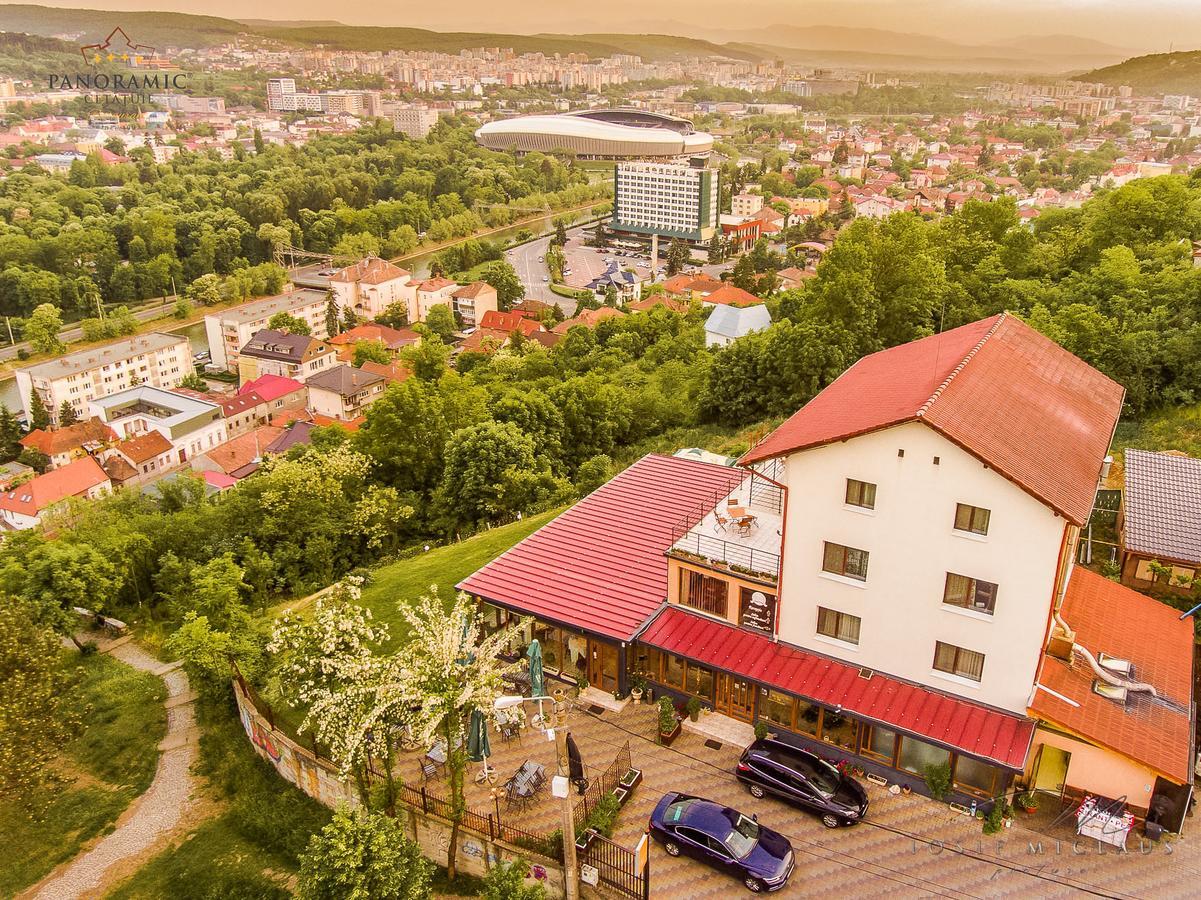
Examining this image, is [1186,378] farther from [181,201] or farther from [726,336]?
[181,201]

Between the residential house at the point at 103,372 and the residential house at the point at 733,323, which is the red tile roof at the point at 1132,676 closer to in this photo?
the residential house at the point at 733,323

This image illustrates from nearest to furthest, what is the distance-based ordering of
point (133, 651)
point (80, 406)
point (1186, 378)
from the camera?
point (133, 651) < point (1186, 378) < point (80, 406)

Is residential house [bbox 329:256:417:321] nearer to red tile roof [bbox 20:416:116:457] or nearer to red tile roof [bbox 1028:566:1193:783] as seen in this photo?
red tile roof [bbox 20:416:116:457]

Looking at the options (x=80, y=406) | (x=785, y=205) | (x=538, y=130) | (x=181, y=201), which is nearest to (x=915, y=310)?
(x=80, y=406)

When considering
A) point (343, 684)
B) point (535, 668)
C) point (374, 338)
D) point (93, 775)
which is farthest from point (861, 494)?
point (374, 338)

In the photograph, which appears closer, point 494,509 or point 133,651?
point 133,651

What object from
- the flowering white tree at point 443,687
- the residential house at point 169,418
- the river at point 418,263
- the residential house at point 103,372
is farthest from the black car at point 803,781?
the river at point 418,263

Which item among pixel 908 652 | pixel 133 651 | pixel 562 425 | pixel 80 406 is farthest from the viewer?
pixel 80 406
